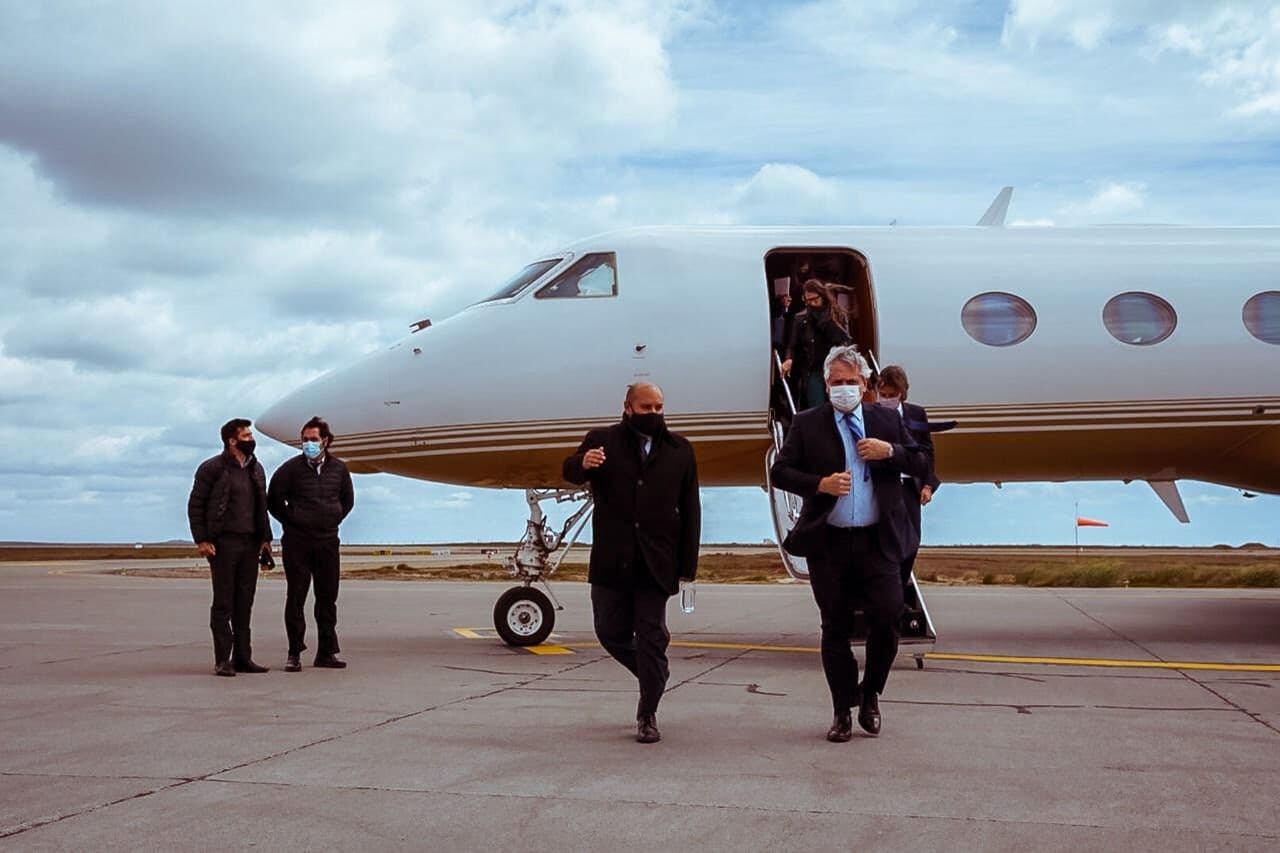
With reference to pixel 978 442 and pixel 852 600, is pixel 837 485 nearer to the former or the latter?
pixel 852 600

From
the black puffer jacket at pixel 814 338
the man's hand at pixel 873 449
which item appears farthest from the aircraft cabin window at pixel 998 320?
the man's hand at pixel 873 449

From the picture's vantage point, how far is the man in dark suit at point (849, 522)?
639cm

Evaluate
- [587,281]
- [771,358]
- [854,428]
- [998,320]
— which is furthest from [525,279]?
[854,428]

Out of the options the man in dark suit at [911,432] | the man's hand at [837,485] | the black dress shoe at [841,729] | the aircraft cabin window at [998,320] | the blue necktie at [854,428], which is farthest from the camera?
the aircraft cabin window at [998,320]

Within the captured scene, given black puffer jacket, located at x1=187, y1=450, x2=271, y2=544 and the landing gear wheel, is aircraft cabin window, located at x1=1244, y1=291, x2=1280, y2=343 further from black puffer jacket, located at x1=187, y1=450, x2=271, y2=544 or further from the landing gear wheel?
black puffer jacket, located at x1=187, y1=450, x2=271, y2=544

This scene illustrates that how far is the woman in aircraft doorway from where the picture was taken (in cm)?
1052

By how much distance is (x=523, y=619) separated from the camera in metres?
11.7

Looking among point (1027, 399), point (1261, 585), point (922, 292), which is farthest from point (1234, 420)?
point (1261, 585)

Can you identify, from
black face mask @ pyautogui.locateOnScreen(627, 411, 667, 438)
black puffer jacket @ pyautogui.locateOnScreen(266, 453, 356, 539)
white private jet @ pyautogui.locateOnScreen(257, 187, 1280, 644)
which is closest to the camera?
black face mask @ pyautogui.locateOnScreen(627, 411, 667, 438)

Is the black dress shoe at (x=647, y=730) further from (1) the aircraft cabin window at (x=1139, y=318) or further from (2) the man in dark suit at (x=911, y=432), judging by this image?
(1) the aircraft cabin window at (x=1139, y=318)

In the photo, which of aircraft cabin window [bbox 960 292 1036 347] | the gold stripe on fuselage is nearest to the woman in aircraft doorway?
the gold stripe on fuselage

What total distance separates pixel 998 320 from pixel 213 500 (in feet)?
22.7

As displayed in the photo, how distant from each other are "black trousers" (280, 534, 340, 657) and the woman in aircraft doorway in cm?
405

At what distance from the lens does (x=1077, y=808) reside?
484 centimetres
